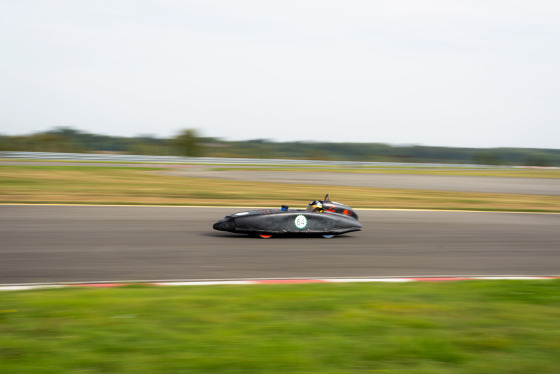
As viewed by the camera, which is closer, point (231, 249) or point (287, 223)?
point (231, 249)

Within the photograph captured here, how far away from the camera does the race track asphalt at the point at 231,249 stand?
726 centimetres

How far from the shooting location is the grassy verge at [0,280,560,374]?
12.1 ft

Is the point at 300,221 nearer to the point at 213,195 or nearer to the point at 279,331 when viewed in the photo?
the point at 279,331

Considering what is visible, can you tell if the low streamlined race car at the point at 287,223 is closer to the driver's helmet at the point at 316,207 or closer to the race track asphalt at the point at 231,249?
the driver's helmet at the point at 316,207

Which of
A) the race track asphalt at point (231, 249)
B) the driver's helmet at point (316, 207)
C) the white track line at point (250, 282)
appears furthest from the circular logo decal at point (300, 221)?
the white track line at point (250, 282)

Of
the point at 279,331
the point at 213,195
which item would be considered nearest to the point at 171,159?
the point at 213,195

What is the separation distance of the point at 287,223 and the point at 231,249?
1.36 meters

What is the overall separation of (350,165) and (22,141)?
28.4m

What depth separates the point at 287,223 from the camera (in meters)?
9.59

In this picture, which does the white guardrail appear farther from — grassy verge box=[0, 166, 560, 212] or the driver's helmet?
the driver's helmet

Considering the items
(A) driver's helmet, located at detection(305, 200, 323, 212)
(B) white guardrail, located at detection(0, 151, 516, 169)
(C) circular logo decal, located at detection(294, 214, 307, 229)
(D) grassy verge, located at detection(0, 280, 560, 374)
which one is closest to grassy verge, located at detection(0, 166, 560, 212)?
(A) driver's helmet, located at detection(305, 200, 323, 212)

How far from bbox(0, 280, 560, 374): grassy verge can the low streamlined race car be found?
11.4 feet

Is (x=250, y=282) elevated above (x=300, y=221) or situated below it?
below

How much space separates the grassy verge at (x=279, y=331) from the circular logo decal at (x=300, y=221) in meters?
3.64
